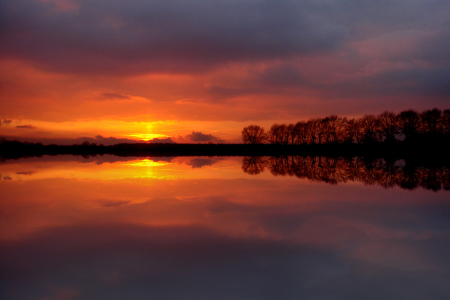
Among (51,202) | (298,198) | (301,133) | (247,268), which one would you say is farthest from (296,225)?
(301,133)

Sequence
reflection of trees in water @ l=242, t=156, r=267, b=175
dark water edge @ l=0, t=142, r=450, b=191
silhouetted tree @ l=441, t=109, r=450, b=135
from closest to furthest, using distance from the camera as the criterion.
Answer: dark water edge @ l=0, t=142, r=450, b=191 → reflection of trees in water @ l=242, t=156, r=267, b=175 → silhouetted tree @ l=441, t=109, r=450, b=135

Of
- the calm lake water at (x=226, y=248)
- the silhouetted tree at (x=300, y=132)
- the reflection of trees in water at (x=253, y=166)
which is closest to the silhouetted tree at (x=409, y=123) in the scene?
the silhouetted tree at (x=300, y=132)

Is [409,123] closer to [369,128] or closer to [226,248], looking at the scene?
[369,128]

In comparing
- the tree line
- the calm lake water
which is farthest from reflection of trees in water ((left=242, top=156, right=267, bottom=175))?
the tree line

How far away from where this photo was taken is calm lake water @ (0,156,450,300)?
17.4 feet

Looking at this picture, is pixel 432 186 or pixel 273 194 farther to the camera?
pixel 432 186

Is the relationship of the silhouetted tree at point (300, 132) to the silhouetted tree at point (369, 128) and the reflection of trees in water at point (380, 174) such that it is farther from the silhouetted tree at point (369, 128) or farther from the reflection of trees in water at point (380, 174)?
the reflection of trees in water at point (380, 174)

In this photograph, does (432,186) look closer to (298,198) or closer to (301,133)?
(298,198)

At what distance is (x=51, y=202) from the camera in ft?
41.2

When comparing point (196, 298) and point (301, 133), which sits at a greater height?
point (301, 133)

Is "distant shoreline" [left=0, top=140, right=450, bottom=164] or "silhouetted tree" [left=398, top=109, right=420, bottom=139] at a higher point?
"silhouetted tree" [left=398, top=109, right=420, bottom=139]

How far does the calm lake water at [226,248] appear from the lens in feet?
17.4

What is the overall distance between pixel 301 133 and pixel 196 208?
11032 centimetres

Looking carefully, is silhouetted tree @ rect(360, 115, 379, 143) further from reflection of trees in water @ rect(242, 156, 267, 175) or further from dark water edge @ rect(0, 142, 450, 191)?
reflection of trees in water @ rect(242, 156, 267, 175)
